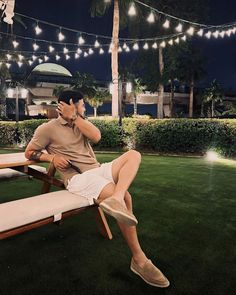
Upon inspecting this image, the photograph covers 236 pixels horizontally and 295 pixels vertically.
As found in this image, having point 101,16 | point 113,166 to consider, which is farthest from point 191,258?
point 101,16

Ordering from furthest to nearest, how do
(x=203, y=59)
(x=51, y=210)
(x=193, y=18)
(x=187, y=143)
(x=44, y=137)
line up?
(x=203, y=59) < (x=193, y=18) < (x=187, y=143) < (x=44, y=137) < (x=51, y=210)

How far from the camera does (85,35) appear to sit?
14.8 metres

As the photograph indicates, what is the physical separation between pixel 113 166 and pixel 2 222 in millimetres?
1047

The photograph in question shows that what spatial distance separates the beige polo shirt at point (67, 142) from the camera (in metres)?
2.85

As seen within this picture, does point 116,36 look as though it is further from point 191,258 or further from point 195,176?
point 191,258

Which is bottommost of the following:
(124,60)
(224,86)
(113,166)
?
(113,166)

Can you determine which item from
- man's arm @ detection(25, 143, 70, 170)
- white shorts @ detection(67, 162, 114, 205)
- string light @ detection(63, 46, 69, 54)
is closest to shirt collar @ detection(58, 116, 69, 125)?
man's arm @ detection(25, 143, 70, 170)

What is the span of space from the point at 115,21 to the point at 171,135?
33.6 feet

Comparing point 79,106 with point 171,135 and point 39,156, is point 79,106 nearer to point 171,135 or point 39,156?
point 39,156

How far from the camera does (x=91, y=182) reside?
101 inches

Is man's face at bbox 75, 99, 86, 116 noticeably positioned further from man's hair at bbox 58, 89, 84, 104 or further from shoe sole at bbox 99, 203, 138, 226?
shoe sole at bbox 99, 203, 138, 226

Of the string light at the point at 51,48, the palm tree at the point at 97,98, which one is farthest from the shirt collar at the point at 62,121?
the palm tree at the point at 97,98

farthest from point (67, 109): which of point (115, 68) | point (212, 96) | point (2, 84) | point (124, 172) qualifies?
point (212, 96)

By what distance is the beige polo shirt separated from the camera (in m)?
2.85
